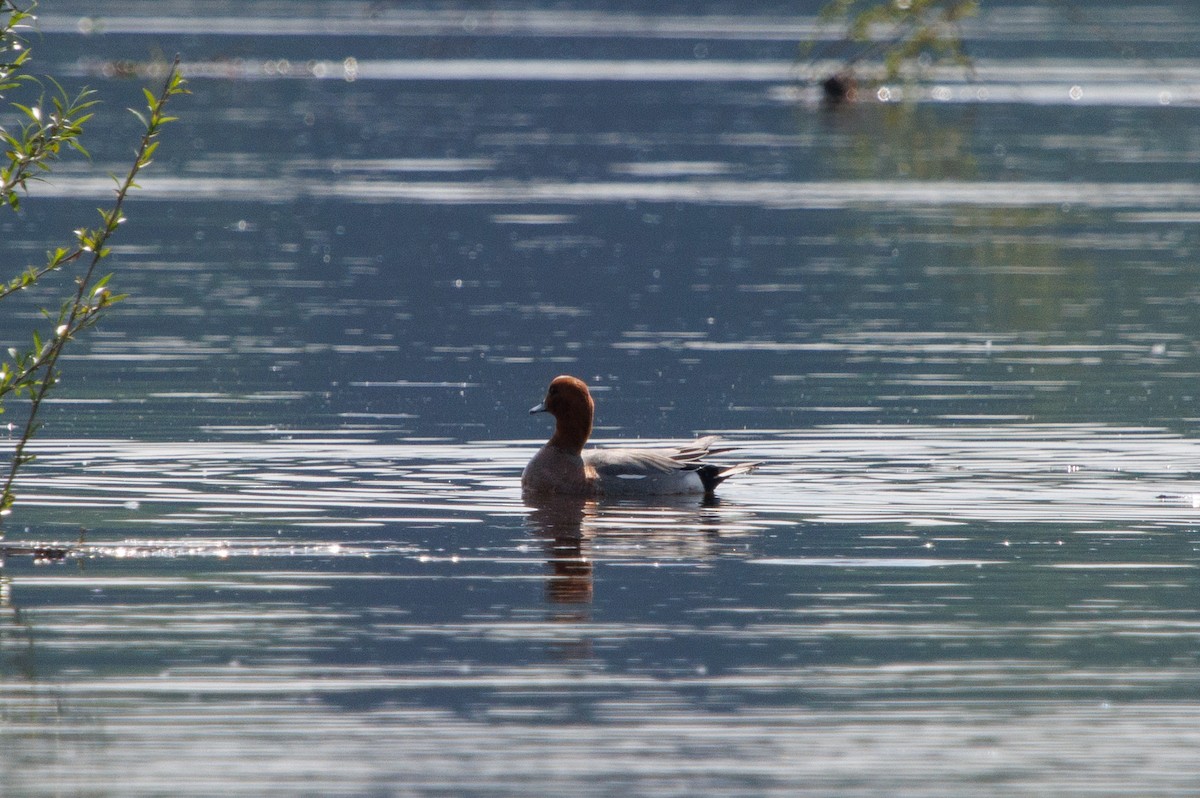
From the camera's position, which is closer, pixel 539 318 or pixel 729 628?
pixel 729 628

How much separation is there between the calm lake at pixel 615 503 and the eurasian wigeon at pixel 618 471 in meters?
0.15

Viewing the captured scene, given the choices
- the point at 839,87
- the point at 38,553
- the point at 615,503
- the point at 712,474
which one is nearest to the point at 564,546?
the point at 615,503

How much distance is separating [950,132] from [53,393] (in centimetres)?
3493

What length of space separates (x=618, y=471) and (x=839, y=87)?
45.2 m

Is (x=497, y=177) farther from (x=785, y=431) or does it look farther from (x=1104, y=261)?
(x=785, y=431)

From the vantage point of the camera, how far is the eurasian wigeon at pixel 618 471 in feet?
47.8

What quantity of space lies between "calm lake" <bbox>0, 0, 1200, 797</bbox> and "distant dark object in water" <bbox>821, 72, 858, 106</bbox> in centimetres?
1713

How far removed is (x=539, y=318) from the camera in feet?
79.4

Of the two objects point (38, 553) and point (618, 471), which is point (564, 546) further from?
point (38, 553)

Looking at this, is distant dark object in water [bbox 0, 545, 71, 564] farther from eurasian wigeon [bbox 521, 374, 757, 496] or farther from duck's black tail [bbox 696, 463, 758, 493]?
duck's black tail [bbox 696, 463, 758, 493]

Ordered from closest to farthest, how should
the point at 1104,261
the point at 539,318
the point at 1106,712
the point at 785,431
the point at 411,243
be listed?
the point at 1106,712 → the point at 785,431 → the point at 539,318 → the point at 1104,261 → the point at 411,243

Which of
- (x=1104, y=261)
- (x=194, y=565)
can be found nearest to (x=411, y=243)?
(x=1104, y=261)

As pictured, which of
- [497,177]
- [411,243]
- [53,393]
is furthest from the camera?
[497,177]

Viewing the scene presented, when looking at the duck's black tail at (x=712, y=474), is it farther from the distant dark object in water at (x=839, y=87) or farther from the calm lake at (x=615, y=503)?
the distant dark object in water at (x=839, y=87)
